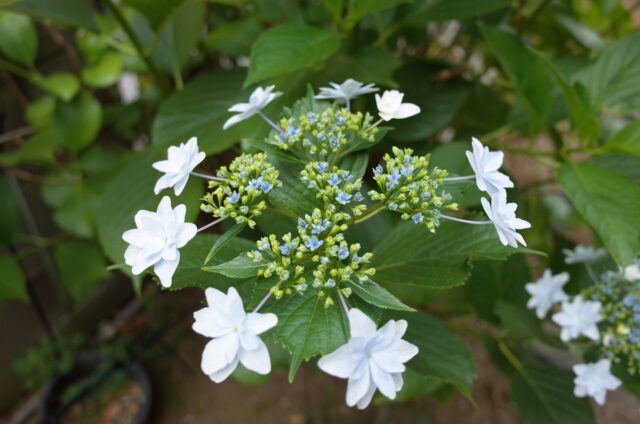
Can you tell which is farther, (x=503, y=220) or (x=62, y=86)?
(x=62, y=86)

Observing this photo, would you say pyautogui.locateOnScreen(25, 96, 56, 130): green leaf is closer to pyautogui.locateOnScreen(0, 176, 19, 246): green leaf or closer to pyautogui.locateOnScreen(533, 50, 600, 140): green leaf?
pyautogui.locateOnScreen(0, 176, 19, 246): green leaf

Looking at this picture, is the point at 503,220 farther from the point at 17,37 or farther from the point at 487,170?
the point at 17,37

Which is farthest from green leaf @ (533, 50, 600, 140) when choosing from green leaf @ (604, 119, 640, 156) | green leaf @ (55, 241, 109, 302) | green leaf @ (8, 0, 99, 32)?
green leaf @ (55, 241, 109, 302)

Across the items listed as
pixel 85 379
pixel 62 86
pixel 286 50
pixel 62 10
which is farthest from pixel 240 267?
pixel 85 379

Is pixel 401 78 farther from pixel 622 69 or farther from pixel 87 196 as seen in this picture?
pixel 87 196

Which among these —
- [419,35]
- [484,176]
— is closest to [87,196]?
[419,35]
